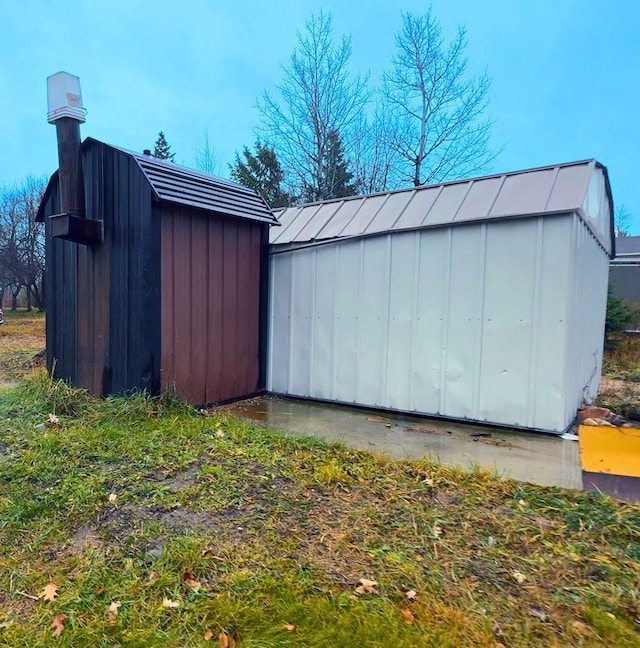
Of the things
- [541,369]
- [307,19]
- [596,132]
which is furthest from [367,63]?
[541,369]

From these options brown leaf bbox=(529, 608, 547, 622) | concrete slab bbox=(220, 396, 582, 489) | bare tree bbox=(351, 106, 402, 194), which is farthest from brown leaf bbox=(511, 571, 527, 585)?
bare tree bbox=(351, 106, 402, 194)

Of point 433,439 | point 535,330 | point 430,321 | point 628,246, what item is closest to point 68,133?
point 430,321

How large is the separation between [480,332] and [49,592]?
3705 mm

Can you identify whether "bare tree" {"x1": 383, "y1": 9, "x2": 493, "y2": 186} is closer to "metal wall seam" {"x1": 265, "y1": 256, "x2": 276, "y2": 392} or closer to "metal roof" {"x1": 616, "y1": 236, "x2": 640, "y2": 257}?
"metal roof" {"x1": 616, "y1": 236, "x2": 640, "y2": 257}

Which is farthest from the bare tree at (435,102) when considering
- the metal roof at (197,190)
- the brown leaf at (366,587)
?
the brown leaf at (366,587)

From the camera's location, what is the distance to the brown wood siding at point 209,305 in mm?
4461

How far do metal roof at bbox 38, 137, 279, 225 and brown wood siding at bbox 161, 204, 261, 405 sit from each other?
13 cm

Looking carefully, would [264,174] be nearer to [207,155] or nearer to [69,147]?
[207,155]

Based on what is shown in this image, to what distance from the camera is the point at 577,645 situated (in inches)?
64.5

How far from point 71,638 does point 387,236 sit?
4.08 m

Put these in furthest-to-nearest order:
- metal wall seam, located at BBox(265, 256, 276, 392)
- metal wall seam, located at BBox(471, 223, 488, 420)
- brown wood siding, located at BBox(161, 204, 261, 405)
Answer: metal wall seam, located at BBox(265, 256, 276, 392) → brown wood siding, located at BBox(161, 204, 261, 405) → metal wall seam, located at BBox(471, 223, 488, 420)

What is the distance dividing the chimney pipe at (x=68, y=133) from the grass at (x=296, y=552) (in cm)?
243

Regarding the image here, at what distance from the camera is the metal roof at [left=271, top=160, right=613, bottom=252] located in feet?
13.5

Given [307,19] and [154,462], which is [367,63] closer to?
[307,19]
